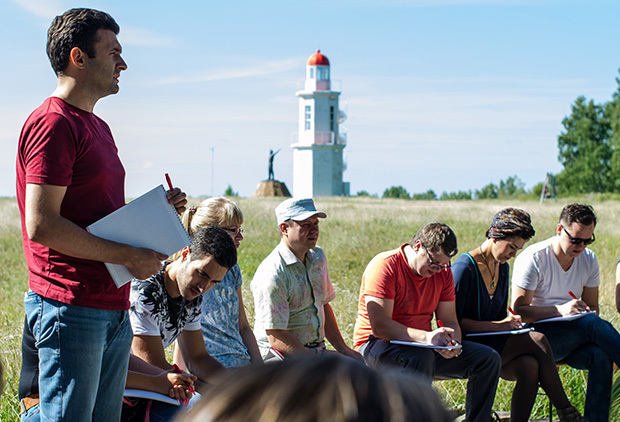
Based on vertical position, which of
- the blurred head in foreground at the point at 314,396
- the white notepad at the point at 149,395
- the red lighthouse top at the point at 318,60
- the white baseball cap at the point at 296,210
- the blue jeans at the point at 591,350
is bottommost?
the blue jeans at the point at 591,350

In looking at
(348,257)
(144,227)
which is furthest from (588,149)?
(144,227)

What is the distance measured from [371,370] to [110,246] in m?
1.95

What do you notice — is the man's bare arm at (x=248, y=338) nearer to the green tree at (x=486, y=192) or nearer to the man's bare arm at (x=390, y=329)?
the man's bare arm at (x=390, y=329)

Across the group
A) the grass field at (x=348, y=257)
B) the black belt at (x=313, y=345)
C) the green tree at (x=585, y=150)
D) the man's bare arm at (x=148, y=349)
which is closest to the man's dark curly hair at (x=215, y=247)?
the man's bare arm at (x=148, y=349)

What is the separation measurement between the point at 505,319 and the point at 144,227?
2883mm

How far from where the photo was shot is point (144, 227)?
265cm

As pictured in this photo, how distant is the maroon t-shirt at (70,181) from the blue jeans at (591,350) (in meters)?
3.22

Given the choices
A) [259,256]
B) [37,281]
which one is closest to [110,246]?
[37,281]

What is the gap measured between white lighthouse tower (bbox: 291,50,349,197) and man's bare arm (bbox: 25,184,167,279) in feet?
144

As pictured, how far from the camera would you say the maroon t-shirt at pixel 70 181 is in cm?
244

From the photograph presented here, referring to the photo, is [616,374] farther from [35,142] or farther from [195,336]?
[35,142]

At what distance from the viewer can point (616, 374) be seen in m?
4.89

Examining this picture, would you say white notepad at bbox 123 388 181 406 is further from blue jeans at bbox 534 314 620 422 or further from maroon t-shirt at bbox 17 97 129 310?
blue jeans at bbox 534 314 620 422

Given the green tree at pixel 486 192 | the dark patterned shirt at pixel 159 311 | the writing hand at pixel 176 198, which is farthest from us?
the green tree at pixel 486 192
